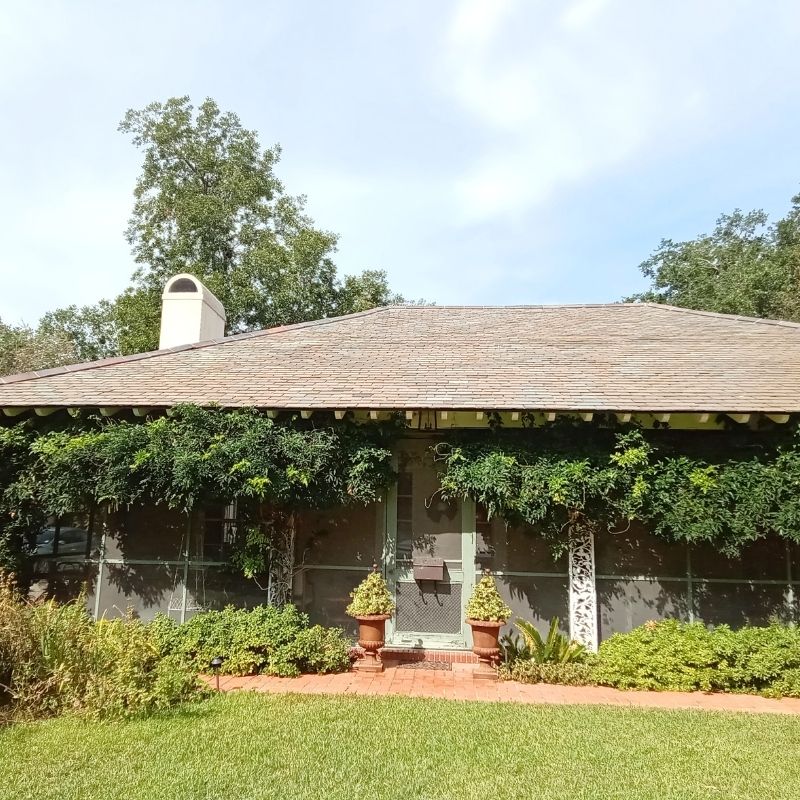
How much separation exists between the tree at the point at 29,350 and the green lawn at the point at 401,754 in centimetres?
2290

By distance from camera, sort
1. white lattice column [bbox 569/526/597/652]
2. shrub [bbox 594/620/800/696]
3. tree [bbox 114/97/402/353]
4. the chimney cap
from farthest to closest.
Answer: tree [bbox 114/97/402/353] < the chimney cap < white lattice column [bbox 569/526/597/652] < shrub [bbox 594/620/800/696]

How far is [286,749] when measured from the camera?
4426 mm

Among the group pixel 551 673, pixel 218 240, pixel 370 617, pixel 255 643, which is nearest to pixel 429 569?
pixel 370 617

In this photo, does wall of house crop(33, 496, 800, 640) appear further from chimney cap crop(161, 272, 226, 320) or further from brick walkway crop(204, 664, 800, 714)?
chimney cap crop(161, 272, 226, 320)

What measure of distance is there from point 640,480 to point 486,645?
2.67 m

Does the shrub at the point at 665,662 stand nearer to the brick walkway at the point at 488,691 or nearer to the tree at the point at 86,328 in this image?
the brick walkway at the point at 488,691

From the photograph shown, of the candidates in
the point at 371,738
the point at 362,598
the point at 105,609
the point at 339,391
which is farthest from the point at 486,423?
the point at 105,609

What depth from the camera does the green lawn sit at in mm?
3816

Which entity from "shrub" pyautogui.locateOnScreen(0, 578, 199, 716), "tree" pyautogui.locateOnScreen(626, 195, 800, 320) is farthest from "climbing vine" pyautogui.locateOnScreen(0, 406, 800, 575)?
"tree" pyautogui.locateOnScreen(626, 195, 800, 320)

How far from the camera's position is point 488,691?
6.20 metres

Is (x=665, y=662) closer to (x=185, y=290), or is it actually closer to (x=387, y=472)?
(x=387, y=472)

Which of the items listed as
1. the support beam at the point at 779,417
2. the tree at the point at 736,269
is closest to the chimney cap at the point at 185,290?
the support beam at the point at 779,417

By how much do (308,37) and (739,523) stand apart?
337 inches

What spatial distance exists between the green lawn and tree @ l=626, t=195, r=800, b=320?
22.0 meters
